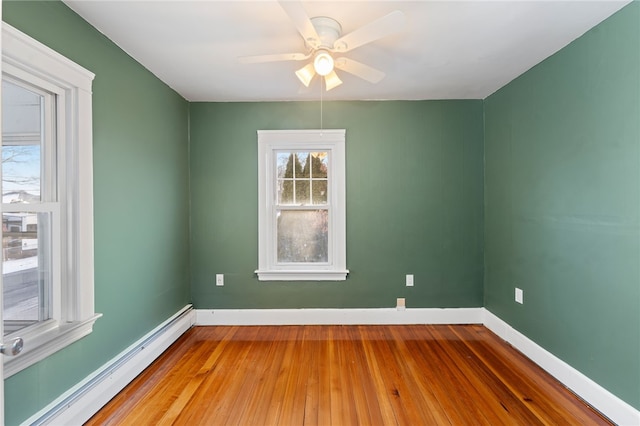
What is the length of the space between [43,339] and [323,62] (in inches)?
83.8

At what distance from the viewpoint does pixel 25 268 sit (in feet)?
5.59

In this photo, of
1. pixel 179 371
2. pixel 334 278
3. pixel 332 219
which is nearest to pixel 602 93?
pixel 332 219

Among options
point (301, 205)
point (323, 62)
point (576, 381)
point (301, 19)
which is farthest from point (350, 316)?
point (301, 19)

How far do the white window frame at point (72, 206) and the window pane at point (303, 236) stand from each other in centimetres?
179

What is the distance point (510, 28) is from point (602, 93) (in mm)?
696

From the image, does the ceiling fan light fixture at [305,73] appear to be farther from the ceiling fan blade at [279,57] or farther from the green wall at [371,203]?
the green wall at [371,203]

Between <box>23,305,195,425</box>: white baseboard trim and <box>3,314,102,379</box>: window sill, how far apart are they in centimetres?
30

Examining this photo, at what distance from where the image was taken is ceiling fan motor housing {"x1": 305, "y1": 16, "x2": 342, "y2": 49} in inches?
73.1

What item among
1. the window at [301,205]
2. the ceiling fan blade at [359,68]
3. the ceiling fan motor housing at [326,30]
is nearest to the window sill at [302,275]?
the window at [301,205]

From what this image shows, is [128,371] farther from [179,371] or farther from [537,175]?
[537,175]

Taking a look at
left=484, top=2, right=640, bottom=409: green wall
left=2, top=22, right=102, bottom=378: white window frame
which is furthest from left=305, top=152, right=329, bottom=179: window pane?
left=2, top=22, right=102, bottom=378: white window frame

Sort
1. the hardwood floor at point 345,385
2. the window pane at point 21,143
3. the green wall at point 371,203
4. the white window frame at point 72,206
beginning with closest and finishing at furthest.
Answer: the window pane at point 21,143
the white window frame at point 72,206
the hardwood floor at point 345,385
the green wall at point 371,203

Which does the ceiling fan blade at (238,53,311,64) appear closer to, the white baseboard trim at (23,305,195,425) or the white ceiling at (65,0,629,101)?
the white ceiling at (65,0,629,101)

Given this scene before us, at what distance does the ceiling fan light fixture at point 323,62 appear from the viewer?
6.18ft
